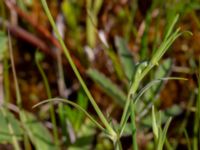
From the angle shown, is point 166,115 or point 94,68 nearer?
point 166,115

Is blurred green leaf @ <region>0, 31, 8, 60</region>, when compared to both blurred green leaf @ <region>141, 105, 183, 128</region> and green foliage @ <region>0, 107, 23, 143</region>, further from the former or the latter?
blurred green leaf @ <region>141, 105, 183, 128</region>

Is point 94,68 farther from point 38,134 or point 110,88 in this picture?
point 38,134

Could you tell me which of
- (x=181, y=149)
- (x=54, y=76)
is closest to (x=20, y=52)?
(x=54, y=76)

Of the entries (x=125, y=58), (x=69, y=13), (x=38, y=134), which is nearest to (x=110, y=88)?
(x=125, y=58)

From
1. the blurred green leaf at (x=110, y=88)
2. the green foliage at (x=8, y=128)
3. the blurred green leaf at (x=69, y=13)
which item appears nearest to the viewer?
the green foliage at (x=8, y=128)

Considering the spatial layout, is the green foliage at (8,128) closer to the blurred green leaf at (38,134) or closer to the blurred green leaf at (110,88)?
the blurred green leaf at (38,134)

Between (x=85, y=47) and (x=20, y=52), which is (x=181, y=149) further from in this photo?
(x=20, y=52)

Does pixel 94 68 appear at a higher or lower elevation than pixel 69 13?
lower

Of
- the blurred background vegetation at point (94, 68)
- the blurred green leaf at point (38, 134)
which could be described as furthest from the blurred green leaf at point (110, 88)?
the blurred green leaf at point (38, 134)
